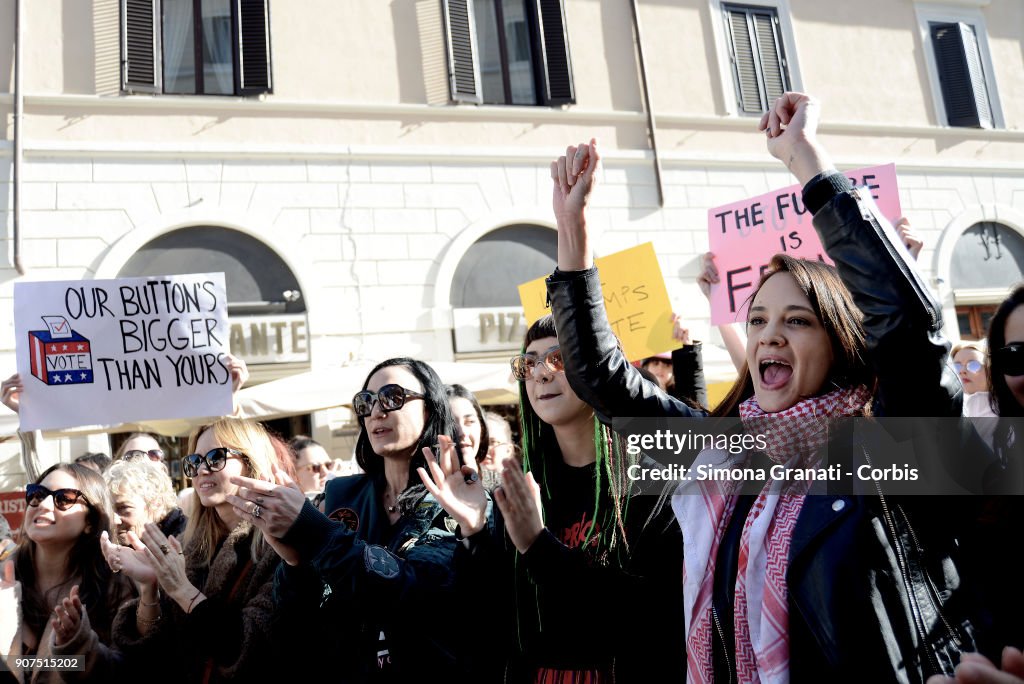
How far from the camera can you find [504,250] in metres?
10.6

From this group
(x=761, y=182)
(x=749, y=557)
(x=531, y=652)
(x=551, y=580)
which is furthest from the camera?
(x=761, y=182)

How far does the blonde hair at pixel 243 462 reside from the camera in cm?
326

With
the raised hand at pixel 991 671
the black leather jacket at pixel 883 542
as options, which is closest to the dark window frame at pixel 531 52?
the black leather jacket at pixel 883 542

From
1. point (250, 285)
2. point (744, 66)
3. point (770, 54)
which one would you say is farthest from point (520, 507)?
point (770, 54)

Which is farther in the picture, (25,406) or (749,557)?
(25,406)

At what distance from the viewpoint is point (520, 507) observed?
86.7 inches

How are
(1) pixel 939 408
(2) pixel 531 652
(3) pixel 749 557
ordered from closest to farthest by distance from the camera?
1. (1) pixel 939 408
2. (3) pixel 749 557
3. (2) pixel 531 652

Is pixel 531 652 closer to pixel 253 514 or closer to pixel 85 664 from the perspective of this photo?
pixel 253 514

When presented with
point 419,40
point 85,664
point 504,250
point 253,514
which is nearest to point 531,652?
point 253,514

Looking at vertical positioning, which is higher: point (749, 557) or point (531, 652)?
point (749, 557)

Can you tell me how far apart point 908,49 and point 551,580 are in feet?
41.5

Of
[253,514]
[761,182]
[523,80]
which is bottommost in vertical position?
[253,514]

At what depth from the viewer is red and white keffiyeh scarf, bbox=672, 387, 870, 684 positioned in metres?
1.68

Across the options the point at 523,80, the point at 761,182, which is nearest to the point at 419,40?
the point at 523,80
